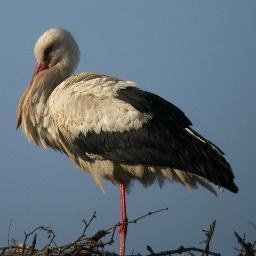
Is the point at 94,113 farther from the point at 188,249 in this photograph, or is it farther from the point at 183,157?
the point at 188,249

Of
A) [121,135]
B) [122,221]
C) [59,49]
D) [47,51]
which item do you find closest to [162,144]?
[121,135]

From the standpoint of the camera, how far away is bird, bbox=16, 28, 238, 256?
9164 mm

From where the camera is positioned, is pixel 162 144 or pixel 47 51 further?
pixel 47 51

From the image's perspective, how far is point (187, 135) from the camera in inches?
364

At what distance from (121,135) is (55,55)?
5.33 ft

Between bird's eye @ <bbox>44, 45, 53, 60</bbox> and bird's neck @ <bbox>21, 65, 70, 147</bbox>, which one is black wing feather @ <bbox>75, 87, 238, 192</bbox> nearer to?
bird's neck @ <bbox>21, 65, 70, 147</bbox>

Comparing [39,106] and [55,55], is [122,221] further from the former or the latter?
[55,55]

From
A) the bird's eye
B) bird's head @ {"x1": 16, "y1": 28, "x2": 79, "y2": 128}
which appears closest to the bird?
bird's head @ {"x1": 16, "y1": 28, "x2": 79, "y2": 128}

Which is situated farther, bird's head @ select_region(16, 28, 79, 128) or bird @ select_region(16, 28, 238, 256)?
bird's head @ select_region(16, 28, 79, 128)

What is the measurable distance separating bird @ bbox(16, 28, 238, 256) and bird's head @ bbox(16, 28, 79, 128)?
0.98 ft

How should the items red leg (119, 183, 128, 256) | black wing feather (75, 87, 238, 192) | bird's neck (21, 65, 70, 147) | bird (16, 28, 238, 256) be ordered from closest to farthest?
black wing feather (75, 87, 238, 192) < bird (16, 28, 238, 256) < red leg (119, 183, 128, 256) < bird's neck (21, 65, 70, 147)

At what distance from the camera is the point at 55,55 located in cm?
1061

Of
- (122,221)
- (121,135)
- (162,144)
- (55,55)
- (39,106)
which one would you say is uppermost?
(55,55)

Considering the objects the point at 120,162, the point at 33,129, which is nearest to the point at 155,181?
the point at 120,162
